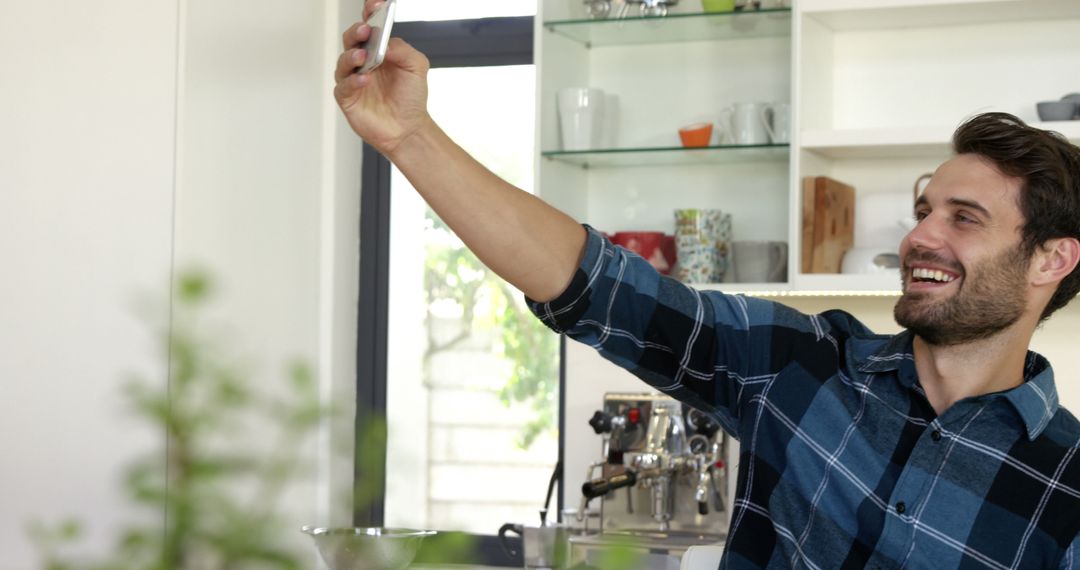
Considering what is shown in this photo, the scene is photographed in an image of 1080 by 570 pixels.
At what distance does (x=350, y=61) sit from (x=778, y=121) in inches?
88.7

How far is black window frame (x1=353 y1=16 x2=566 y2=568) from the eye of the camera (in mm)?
3713

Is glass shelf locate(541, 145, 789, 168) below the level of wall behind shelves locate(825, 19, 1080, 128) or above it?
below

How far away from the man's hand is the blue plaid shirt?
0.31 metres

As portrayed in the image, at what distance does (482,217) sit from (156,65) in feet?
6.40

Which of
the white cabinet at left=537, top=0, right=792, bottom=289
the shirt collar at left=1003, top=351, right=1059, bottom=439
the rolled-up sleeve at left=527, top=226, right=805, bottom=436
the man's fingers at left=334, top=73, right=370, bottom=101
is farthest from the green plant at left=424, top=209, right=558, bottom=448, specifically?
the man's fingers at left=334, top=73, right=370, bottom=101

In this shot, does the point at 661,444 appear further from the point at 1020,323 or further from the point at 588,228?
the point at 588,228

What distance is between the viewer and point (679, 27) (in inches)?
129

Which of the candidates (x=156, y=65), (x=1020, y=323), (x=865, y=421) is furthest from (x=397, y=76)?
(x=156, y=65)

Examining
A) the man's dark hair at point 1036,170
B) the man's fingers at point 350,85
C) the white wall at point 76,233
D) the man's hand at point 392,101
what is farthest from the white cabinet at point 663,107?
the man's fingers at point 350,85

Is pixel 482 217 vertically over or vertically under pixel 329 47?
under

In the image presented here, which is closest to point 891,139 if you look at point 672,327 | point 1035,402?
point 1035,402

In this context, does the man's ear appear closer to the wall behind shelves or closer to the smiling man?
the smiling man

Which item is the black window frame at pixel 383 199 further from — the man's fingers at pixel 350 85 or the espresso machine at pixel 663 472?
the man's fingers at pixel 350 85

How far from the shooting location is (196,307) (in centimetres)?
37
